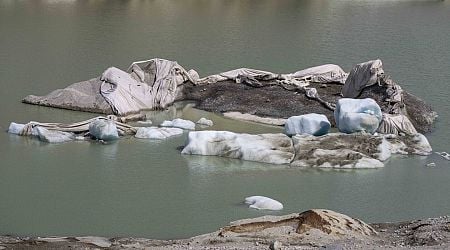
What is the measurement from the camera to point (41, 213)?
26.1 feet

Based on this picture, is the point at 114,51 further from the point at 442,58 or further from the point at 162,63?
the point at 442,58

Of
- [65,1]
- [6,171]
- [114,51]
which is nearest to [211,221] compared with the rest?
[6,171]

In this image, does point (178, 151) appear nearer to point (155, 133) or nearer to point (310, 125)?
point (155, 133)

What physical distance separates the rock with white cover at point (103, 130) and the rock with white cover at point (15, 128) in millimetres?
931

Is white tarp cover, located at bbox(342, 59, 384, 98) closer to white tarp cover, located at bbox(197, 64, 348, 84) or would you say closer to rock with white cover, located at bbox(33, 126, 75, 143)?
white tarp cover, located at bbox(197, 64, 348, 84)

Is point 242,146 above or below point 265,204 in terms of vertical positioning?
above

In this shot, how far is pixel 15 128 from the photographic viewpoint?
10969 mm

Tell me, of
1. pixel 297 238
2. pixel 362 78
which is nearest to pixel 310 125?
pixel 362 78

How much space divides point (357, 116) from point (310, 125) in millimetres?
579

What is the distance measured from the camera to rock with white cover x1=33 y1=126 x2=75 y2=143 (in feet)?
34.7

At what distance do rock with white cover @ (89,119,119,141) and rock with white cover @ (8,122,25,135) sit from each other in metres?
0.93

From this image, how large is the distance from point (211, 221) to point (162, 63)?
5.58 metres

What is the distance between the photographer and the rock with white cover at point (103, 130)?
34.8ft

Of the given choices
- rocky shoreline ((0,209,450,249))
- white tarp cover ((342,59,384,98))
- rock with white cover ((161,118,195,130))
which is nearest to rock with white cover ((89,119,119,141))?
rock with white cover ((161,118,195,130))
